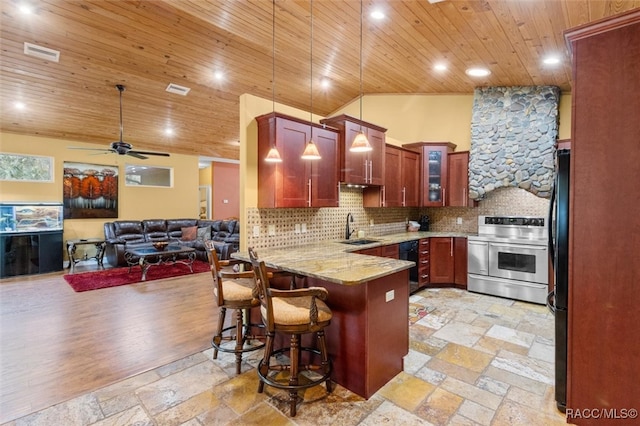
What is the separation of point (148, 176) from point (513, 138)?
861 cm

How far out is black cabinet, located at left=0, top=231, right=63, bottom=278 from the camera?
601 cm

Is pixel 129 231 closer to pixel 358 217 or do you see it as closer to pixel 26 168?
pixel 26 168

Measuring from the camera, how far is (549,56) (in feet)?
11.5

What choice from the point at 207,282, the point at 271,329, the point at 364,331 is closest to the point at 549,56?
the point at 364,331

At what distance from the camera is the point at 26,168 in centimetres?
666

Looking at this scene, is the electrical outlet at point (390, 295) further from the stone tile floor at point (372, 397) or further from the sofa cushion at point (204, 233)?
the sofa cushion at point (204, 233)

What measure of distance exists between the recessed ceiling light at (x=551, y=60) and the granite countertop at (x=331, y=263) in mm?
2995

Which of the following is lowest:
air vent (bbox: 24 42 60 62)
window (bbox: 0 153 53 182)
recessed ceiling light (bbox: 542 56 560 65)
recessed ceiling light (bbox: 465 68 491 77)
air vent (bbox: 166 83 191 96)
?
window (bbox: 0 153 53 182)

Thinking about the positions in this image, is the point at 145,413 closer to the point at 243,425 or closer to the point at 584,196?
the point at 243,425

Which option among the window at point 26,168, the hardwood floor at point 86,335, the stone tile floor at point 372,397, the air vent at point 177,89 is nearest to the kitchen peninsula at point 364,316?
the stone tile floor at point 372,397

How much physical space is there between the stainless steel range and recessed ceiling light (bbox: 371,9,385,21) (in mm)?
3344

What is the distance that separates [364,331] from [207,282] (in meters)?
4.21

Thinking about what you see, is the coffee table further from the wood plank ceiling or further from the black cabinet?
the wood plank ceiling

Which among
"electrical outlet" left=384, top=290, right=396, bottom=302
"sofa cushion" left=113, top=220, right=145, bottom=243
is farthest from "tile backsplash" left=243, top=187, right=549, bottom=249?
"sofa cushion" left=113, top=220, right=145, bottom=243
